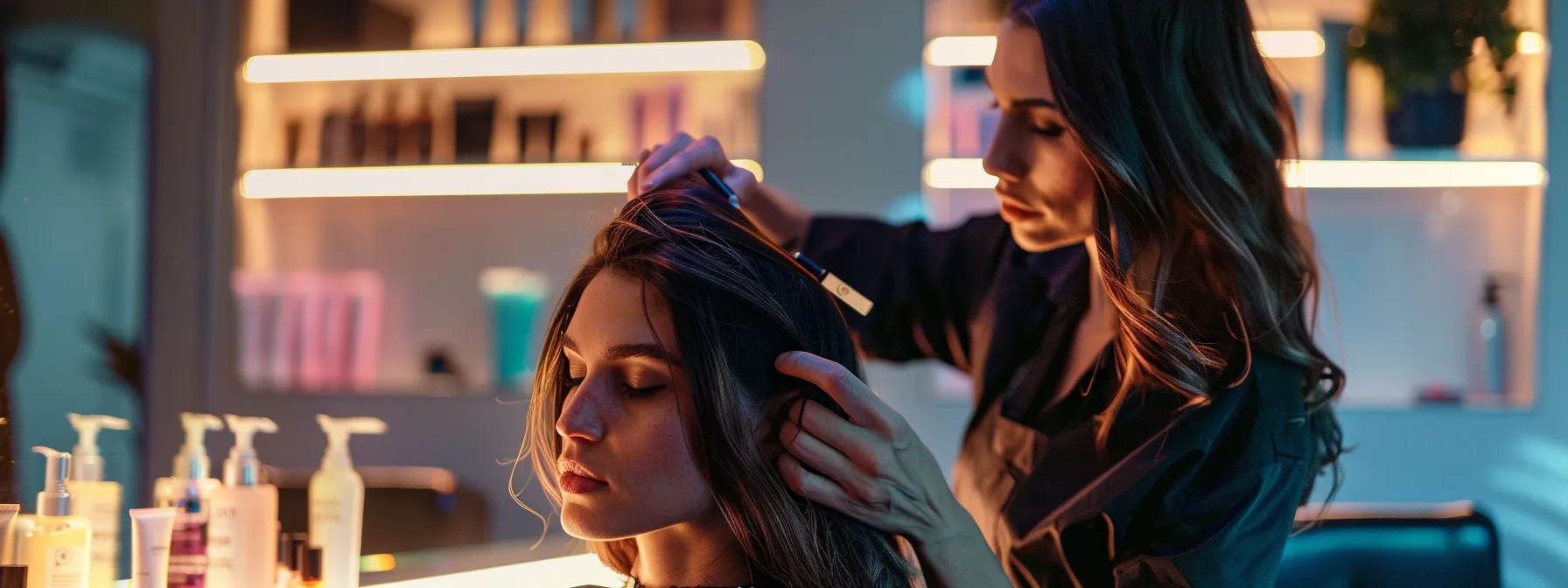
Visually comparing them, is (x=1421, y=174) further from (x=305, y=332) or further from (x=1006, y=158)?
(x=305, y=332)

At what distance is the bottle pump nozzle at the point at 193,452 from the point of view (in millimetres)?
1050

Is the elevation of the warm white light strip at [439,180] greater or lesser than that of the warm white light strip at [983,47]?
lesser

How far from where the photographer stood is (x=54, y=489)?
929 millimetres

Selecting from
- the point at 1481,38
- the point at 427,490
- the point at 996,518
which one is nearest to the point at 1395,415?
the point at 1481,38

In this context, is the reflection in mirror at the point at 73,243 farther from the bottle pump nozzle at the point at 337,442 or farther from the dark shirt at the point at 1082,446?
the dark shirt at the point at 1082,446

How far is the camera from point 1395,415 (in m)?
2.20

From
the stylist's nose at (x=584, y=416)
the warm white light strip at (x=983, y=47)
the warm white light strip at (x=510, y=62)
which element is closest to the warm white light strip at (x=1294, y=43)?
the warm white light strip at (x=983, y=47)

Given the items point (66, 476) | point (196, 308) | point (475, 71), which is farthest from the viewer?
point (475, 71)

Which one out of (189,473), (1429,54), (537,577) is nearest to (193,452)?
(189,473)

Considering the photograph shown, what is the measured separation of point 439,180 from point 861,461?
1921 mm

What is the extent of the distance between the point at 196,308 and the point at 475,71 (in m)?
0.89

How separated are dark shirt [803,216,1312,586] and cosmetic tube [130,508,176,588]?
73cm

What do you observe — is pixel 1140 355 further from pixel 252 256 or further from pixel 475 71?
pixel 252 256

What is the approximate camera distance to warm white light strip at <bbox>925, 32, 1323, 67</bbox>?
90.0 inches
